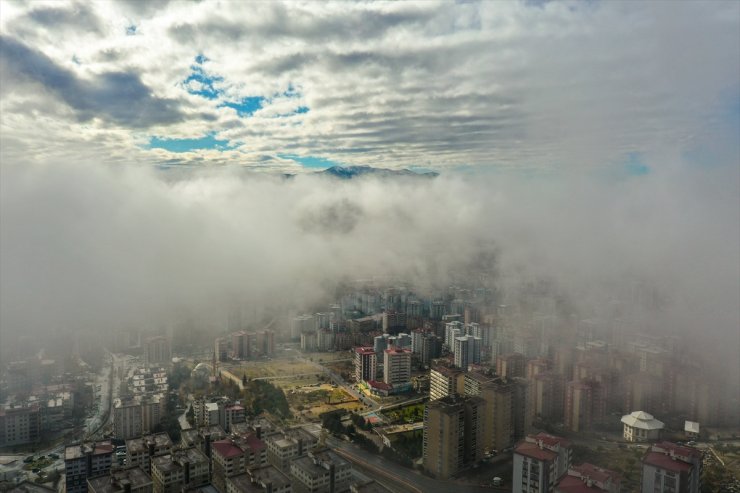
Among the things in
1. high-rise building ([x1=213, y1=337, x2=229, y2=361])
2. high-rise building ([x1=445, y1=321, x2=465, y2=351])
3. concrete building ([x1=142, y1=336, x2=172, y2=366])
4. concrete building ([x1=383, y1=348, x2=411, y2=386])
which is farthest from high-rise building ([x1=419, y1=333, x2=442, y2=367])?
concrete building ([x1=142, y1=336, x2=172, y2=366])

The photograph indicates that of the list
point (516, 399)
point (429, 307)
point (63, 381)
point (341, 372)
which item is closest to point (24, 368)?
point (63, 381)

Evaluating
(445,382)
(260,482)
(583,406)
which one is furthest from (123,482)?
(583,406)

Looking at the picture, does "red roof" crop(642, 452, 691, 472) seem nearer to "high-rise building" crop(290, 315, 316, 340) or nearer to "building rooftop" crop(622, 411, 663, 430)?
"building rooftop" crop(622, 411, 663, 430)

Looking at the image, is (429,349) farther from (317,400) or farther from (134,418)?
(134,418)

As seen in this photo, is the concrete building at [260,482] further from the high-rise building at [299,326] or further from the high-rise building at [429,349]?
the high-rise building at [299,326]

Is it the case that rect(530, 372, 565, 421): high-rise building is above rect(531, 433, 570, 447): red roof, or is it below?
below

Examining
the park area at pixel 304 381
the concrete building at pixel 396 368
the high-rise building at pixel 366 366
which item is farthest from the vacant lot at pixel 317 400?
the concrete building at pixel 396 368
